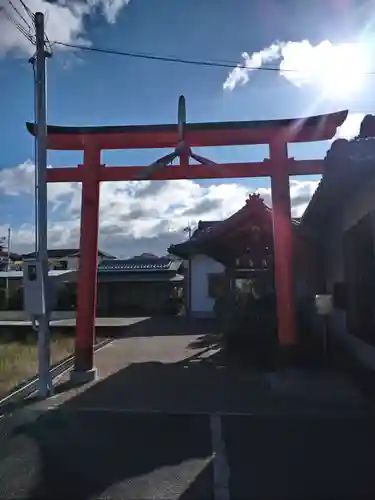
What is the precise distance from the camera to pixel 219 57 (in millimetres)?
7258

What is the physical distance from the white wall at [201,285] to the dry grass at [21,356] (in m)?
7.58

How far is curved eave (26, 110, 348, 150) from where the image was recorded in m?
7.01

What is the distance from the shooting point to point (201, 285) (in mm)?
20172

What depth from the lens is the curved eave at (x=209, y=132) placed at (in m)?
7.01

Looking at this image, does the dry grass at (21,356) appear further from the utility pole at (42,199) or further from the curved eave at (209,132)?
the curved eave at (209,132)

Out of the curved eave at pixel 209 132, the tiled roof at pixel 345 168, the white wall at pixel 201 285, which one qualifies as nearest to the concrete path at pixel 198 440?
the tiled roof at pixel 345 168

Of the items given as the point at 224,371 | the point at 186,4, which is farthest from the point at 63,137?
the point at 224,371

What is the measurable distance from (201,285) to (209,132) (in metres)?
13.4

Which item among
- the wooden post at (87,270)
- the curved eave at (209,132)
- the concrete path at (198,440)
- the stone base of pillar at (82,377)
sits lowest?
the concrete path at (198,440)

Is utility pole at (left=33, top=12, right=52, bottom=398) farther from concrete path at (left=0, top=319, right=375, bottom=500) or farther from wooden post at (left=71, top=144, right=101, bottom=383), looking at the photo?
wooden post at (left=71, top=144, right=101, bottom=383)

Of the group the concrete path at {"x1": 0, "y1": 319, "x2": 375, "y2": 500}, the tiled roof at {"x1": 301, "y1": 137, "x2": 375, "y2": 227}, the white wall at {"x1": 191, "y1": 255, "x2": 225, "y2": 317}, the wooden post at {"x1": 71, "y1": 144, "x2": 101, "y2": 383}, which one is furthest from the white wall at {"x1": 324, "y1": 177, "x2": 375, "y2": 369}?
the white wall at {"x1": 191, "y1": 255, "x2": 225, "y2": 317}

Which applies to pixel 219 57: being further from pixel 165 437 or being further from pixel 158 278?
pixel 158 278

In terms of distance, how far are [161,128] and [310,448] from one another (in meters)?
4.88

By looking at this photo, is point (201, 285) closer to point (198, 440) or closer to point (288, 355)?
point (288, 355)
